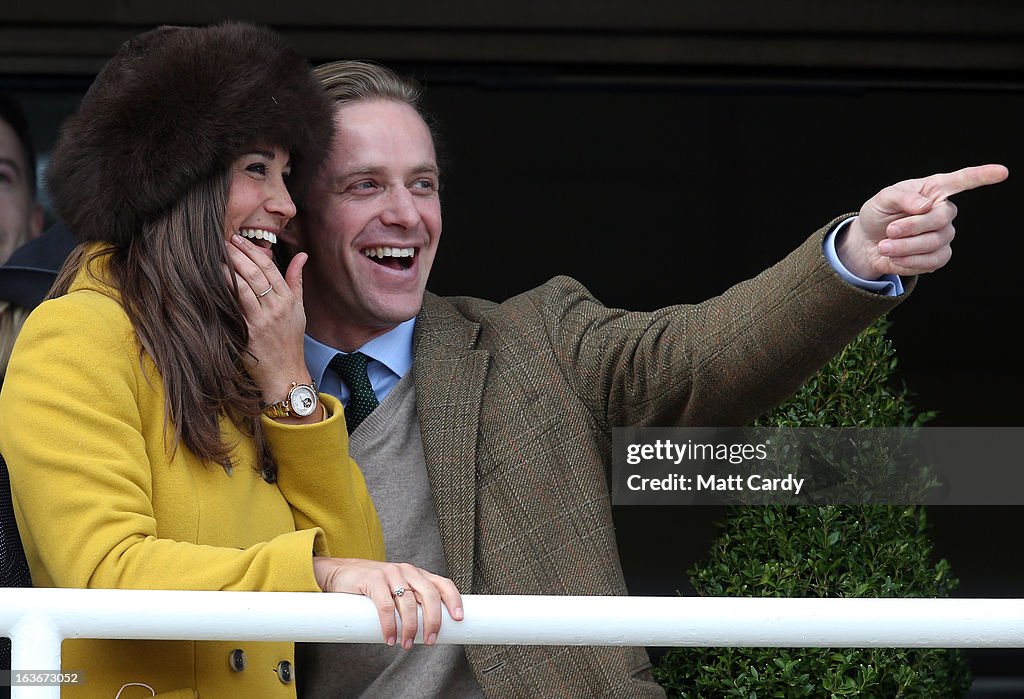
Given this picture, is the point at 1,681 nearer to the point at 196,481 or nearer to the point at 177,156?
the point at 196,481

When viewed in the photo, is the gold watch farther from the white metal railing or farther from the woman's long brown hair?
the white metal railing

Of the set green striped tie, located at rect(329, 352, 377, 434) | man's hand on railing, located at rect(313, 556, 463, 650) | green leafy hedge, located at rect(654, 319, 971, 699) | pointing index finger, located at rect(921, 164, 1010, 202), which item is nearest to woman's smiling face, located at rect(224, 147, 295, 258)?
green striped tie, located at rect(329, 352, 377, 434)

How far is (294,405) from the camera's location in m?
1.68

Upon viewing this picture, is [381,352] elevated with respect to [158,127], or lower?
lower

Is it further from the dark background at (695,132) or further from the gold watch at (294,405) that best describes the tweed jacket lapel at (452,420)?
the dark background at (695,132)

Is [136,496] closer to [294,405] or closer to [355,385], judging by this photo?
[294,405]

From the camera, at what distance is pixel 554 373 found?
2070mm

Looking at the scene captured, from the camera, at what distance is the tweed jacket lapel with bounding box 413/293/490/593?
193 cm

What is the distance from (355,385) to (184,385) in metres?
0.53

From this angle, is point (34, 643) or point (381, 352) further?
point (381, 352)

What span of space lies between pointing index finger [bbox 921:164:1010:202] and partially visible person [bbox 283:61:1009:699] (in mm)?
85

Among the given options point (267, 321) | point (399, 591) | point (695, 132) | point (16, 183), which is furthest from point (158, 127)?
point (695, 132)

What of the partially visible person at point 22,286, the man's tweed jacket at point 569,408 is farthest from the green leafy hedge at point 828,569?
the partially visible person at point 22,286

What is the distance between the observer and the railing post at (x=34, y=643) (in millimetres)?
1168
